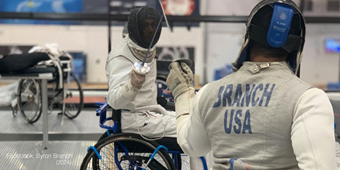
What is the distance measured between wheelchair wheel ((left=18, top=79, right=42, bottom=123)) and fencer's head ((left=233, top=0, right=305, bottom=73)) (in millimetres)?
3363

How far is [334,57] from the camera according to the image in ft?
19.9

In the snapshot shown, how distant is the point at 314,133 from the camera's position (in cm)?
92

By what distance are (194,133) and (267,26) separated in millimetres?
410

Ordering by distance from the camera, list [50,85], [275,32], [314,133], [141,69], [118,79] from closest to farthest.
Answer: [314,133] → [275,32] → [141,69] → [118,79] → [50,85]

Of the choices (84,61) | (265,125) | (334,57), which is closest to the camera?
(265,125)

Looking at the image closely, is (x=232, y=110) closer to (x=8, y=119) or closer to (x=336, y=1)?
(x=8, y=119)

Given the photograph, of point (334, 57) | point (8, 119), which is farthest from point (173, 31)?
point (334, 57)

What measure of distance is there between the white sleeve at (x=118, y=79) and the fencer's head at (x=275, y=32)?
3.53ft

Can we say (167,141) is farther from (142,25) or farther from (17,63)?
(17,63)

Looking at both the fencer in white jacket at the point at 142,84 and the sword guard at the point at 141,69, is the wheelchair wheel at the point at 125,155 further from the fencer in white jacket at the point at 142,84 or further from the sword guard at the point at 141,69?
the sword guard at the point at 141,69

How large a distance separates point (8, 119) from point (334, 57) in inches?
198

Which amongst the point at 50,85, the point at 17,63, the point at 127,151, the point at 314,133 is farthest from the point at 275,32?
the point at 50,85

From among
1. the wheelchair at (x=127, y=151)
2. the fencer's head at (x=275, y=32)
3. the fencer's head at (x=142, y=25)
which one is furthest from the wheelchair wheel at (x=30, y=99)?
the fencer's head at (x=275, y=32)

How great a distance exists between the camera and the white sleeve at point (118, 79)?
6.85ft
